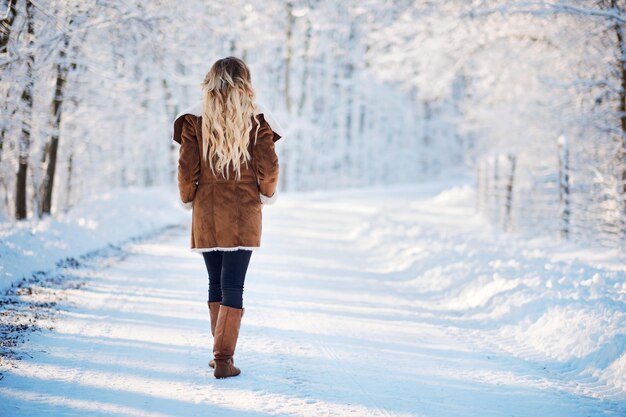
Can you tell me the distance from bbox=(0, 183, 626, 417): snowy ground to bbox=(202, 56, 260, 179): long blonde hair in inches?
64.6

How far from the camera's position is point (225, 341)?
145 inches

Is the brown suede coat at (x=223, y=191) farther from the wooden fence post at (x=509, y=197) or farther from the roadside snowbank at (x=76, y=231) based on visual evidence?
the wooden fence post at (x=509, y=197)

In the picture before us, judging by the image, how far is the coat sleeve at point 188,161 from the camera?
12.0 feet

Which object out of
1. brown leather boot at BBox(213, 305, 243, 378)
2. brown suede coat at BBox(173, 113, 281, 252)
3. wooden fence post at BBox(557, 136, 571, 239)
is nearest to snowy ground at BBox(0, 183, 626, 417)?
brown leather boot at BBox(213, 305, 243, 378)

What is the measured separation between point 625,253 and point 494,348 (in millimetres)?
5325

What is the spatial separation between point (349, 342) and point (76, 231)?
718cm

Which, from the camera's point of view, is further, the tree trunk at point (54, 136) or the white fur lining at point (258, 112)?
the tree trunk at point (54, 136)

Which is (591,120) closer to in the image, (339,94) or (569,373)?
(569,373)

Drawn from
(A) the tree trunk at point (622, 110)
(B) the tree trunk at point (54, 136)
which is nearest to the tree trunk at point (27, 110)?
(B) the tree trunk at point (54, 136)

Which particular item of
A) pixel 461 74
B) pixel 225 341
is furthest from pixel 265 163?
pixel 461 74

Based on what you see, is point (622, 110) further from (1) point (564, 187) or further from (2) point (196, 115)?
(2) point (196, 115)

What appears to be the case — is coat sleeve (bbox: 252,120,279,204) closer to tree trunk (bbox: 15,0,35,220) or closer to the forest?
the forest

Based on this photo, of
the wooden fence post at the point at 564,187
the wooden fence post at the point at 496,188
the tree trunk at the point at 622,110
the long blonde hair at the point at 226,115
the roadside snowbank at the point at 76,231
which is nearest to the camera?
the long blonde hair at the point at 226,115

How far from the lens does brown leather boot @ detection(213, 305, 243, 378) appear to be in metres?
3.67
